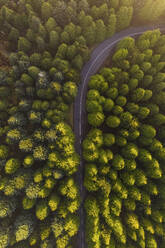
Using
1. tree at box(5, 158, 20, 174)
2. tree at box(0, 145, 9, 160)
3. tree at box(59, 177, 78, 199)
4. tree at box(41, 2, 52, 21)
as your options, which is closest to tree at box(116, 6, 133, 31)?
tree at box(41, 2, 52, 21)

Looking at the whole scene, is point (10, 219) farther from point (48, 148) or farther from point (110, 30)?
point (110, 30)

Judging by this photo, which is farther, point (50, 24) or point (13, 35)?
point (13, 35)

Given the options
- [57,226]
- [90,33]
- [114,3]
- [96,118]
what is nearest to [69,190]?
[57,226]

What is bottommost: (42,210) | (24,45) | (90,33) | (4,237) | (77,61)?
(4,237)

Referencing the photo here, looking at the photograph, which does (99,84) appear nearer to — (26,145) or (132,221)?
(26,145)

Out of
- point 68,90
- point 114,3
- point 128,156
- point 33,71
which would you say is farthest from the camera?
point 114,3

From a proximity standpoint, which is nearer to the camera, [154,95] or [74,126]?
[154,95]

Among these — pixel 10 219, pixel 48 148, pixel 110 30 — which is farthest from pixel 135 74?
pixel 10 219

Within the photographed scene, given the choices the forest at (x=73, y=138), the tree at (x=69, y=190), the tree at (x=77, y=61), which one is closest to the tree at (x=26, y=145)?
the forest at (x=73, y=138)
